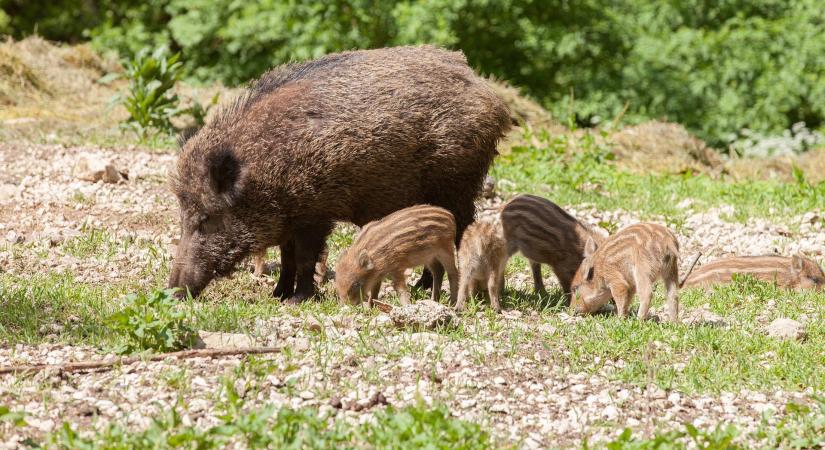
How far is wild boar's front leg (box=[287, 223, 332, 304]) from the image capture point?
7336 mm

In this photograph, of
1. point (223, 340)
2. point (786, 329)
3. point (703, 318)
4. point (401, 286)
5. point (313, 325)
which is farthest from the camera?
point (401, 286)

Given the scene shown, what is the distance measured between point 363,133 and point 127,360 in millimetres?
2662

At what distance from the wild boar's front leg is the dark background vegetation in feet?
26.5

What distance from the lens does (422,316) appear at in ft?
19.5

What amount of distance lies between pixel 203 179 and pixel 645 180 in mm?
5904

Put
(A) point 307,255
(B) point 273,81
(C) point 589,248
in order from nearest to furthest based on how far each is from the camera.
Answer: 1. (C) point 589,248
2. (A) point 307,255
3. (B) point 273,81

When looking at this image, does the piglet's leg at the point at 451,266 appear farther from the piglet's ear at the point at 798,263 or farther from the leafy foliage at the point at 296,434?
the leafy foliage at the point at 296,434

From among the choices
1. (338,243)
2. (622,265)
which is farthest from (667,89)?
(622,265)

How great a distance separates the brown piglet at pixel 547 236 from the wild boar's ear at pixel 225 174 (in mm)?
1807

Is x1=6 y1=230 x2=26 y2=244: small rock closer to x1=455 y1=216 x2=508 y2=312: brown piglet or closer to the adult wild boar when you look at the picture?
the adult wild boar

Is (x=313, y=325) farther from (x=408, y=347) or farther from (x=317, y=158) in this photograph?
(x=317, y=158)

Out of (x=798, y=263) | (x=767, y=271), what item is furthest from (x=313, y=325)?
(x=798, y=263)

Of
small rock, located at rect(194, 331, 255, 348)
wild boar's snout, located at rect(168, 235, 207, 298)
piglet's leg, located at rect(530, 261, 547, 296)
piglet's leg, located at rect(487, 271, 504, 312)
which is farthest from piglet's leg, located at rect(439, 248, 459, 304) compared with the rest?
small rock, located at rect(194, 331, 255, 348)

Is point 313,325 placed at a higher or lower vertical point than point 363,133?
lower
